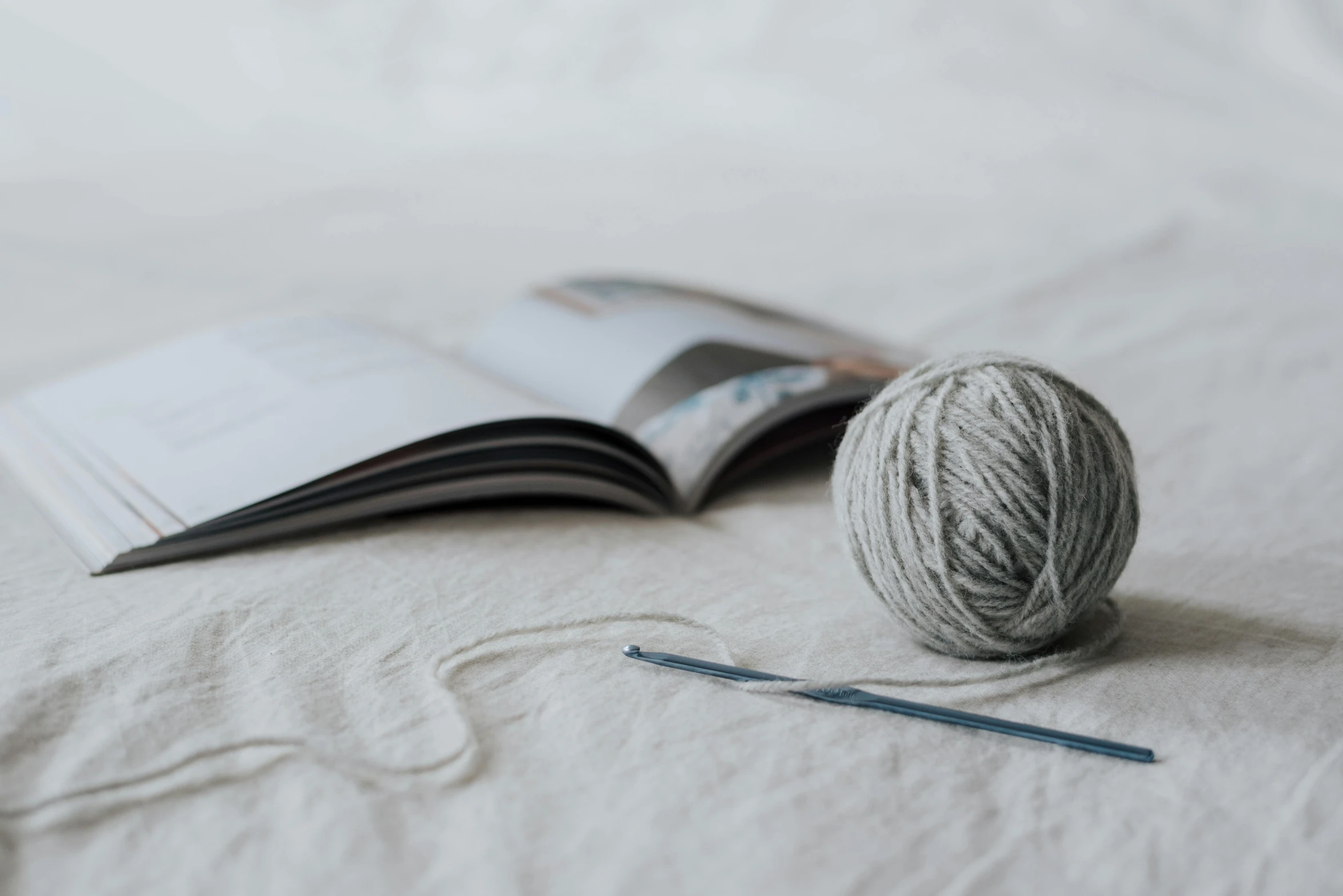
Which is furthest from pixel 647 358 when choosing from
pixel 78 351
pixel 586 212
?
pixel 586 212

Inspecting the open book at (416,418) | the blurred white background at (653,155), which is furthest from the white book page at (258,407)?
the blurred white background at (653,155)

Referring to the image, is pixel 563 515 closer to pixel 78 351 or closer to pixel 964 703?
pixel 964 703

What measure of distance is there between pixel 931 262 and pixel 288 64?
1.27m

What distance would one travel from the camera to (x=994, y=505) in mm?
591

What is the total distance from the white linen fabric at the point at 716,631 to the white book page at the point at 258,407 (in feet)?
0.21

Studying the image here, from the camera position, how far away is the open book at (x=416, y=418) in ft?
2.58

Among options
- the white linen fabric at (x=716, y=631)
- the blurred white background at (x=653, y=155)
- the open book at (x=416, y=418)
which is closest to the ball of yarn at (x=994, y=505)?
the white linen fabric at (x=716, y=631)

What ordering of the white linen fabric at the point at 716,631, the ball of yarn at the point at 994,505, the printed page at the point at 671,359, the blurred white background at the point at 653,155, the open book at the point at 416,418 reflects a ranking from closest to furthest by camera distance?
the white linen fabric at the point at 716,631
the ball of yarn at the point at 994,505
the open book at the point at 416,418
the printed page at the point at 671,359
the blurred white background at the point at 653,155

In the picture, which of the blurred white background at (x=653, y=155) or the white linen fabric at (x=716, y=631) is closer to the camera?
the white linen fabric at (x=716, y=631)

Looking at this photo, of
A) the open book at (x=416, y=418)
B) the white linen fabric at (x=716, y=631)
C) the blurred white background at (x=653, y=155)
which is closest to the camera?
the white linen fabric at (x=716, y=631)

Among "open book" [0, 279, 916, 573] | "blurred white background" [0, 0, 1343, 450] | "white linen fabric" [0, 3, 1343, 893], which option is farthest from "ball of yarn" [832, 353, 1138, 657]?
"blurred white background" [0, 0, 1343, 450]

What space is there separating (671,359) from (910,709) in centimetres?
50

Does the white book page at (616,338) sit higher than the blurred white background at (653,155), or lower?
lower

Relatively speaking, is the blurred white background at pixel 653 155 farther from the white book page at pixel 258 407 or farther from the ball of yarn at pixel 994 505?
A: the ball of yarn at pixel 994 505
